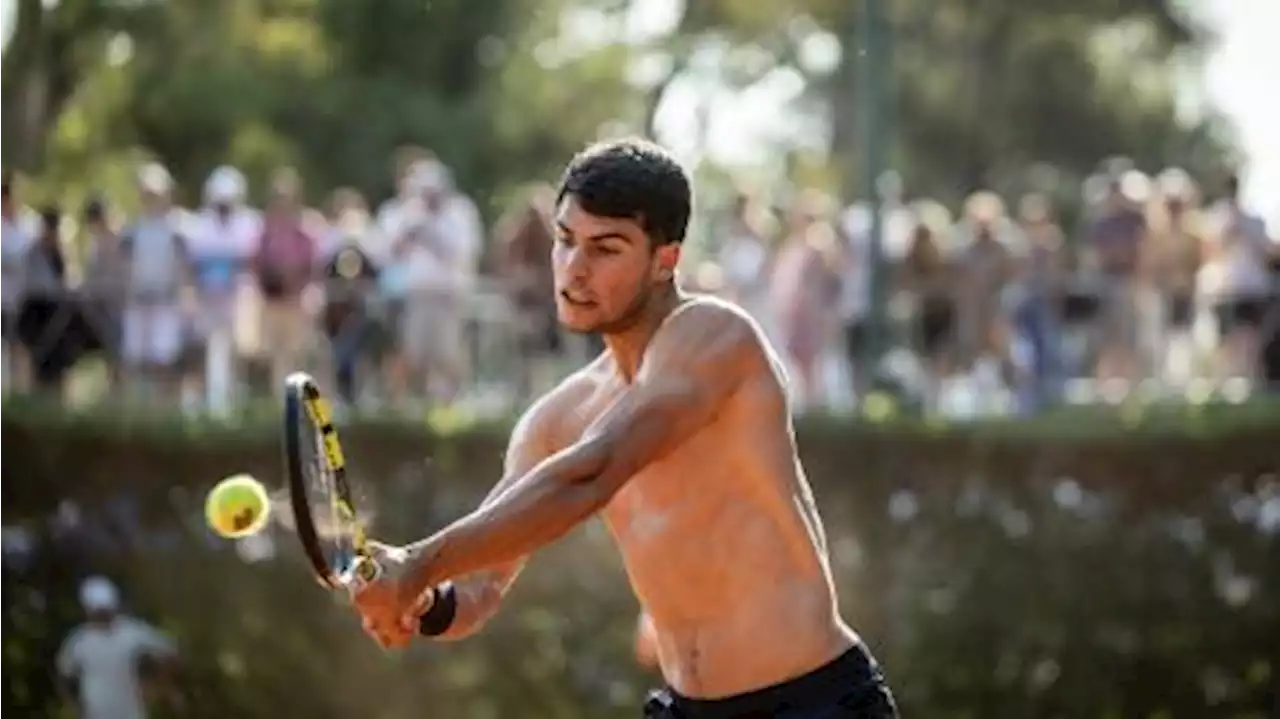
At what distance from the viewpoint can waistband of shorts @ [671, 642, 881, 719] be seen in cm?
866

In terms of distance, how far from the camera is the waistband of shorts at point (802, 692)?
8664 millimetres

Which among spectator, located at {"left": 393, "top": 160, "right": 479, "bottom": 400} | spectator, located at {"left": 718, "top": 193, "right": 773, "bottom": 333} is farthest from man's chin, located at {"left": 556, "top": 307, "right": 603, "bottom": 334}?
spectator, located at {"left": 718, "top": 193, "right": 773, "bottom": 333}

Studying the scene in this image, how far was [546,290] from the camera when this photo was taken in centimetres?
2080

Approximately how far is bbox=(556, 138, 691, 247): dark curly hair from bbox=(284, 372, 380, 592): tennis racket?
2.53 ft

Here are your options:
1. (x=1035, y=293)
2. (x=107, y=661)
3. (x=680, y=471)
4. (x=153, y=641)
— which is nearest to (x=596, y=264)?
(x=680, y=471)

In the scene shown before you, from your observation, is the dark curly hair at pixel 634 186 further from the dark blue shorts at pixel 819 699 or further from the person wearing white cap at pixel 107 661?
the person wearing white cap at pixel 107 661

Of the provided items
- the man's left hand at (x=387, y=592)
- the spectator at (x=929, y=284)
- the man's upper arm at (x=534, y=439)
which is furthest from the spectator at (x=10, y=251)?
the man's left hand at (x=387, y=592)

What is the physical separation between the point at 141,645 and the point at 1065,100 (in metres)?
29.2

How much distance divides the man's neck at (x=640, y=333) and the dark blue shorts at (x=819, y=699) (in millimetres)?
816

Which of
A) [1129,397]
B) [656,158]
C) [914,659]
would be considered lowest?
[914,659]

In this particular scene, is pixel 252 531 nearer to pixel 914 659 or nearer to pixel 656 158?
pixel 656 158

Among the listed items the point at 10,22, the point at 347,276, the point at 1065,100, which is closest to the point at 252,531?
the point at 347,276

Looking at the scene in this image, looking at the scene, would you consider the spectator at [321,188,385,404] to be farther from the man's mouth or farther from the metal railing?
the man's mouth

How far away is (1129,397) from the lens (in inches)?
855
